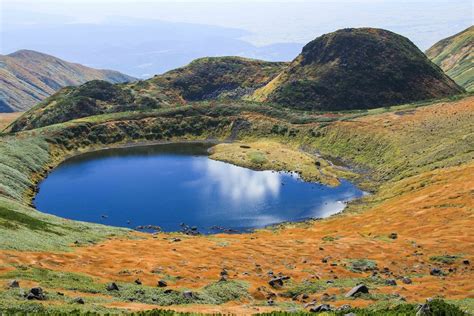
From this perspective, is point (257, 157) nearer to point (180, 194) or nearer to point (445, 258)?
point (180, 194)

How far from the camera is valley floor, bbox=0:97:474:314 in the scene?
1796 inches

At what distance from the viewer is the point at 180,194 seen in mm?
121125

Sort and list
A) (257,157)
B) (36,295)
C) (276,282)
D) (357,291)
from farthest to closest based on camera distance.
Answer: (257,157) → (276,282) → (357,291) → (36,295)

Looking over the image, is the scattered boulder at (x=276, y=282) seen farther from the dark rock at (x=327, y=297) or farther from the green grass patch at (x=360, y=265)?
the green grass patch at (x=360, y=265)

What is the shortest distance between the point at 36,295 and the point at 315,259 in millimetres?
37682

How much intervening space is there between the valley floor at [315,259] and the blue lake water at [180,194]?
12737mm

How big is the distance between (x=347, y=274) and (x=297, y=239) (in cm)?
2086

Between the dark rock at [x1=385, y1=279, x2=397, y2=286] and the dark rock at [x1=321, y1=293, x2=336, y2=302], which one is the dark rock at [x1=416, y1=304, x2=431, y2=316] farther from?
the dark rock at [x1=385, y1=279, x2=397, y2=286]

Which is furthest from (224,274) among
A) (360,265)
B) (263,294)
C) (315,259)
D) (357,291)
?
(360,265)

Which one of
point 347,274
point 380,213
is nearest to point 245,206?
point 380,213

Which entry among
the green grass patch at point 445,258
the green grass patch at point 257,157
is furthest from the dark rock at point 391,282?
the green grass patch at point 257,157

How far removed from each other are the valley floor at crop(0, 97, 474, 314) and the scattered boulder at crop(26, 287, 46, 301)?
1.05 meters

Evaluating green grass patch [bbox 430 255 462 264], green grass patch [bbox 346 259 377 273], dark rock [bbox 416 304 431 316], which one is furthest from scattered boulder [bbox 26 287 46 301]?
green grass patch [bbox 430 255 462 264]

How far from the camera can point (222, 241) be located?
75.9m
